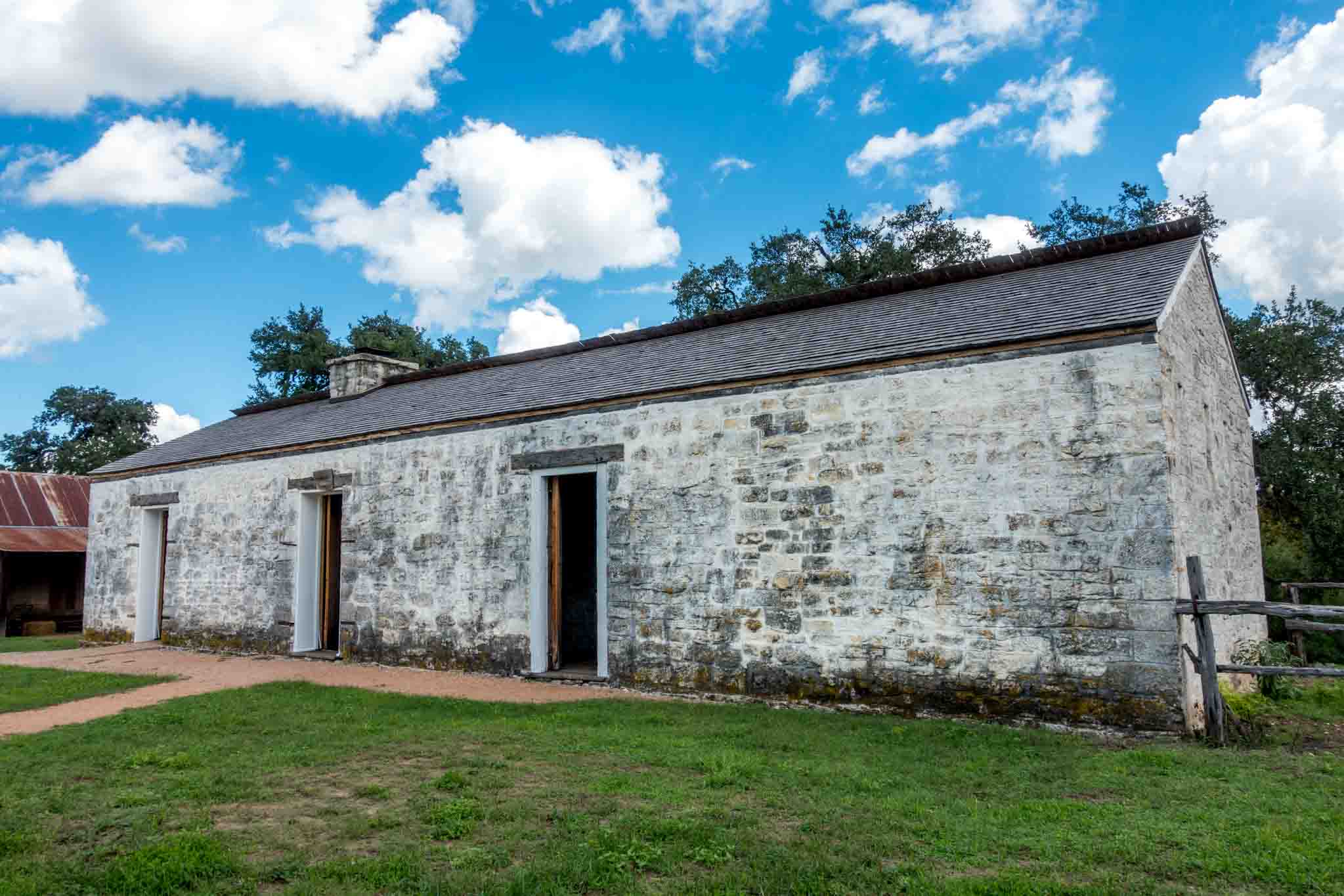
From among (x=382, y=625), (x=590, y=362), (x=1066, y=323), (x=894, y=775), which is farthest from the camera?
(x=590, y=362)

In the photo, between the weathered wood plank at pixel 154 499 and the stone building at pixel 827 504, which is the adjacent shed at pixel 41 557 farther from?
the stone building at pixel 827 504

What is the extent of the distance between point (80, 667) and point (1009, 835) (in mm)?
13550

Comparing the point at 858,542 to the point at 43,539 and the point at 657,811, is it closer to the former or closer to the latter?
the point at 657,811

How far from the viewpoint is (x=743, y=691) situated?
912 centimetres

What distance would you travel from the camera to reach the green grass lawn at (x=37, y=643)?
1620 cm

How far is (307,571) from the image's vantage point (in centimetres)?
1395

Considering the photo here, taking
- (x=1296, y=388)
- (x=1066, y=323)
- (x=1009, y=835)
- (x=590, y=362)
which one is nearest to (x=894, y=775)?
(x=1009, y=835)

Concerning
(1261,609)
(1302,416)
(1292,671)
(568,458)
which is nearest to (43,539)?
(568,458)

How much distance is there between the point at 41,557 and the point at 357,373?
38.0 feet

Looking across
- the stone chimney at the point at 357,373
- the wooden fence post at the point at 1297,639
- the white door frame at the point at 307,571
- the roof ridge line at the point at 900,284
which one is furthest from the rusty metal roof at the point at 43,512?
the wooden fence post at the point at 1297,639

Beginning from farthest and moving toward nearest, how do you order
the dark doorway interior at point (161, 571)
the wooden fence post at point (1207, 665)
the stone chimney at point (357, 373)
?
the stone chimney at point (357, 373) → the dark doorway interior at point (161, 571) → the wooden fence post at point (1207, 665)

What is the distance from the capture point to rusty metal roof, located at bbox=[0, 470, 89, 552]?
20.6 meters

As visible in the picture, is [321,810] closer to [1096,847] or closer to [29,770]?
[29,770]

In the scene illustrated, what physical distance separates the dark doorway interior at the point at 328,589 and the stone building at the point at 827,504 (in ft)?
0.15
